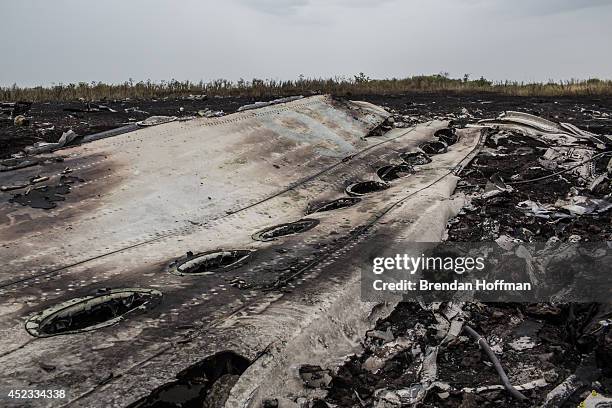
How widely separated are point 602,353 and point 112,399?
2958mm

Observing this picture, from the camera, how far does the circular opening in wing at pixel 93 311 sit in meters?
3.73

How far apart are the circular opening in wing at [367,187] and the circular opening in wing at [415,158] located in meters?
1.45

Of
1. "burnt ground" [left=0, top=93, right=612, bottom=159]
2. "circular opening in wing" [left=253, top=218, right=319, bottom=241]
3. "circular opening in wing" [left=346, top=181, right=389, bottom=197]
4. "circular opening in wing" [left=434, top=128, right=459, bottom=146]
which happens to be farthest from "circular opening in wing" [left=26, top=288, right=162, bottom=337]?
"circular opening in wing" [left=434, top=128, right=459, bottom=146]

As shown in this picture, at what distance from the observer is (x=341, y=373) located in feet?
11.9

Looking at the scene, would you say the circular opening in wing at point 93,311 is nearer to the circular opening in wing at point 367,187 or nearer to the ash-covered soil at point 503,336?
the ash-covered soil at point 503,336

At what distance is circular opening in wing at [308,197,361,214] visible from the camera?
7047 mm

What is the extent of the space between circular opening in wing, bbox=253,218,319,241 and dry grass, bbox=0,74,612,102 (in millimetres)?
15245

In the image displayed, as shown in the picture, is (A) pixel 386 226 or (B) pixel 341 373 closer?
(B) pixel 341 373

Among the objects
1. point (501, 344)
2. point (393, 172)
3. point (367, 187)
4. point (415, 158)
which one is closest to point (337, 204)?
point (367, 187)

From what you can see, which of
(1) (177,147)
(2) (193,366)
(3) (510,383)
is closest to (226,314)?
(2) (193,366)

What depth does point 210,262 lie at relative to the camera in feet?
17.1

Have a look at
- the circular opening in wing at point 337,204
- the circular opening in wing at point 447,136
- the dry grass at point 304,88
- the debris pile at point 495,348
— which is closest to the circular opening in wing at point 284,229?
the circular opening in wing at point 337,204

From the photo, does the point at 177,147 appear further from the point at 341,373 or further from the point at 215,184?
the point at 341,373

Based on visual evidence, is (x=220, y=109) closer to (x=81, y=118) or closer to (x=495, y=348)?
(x=81, y=118)
